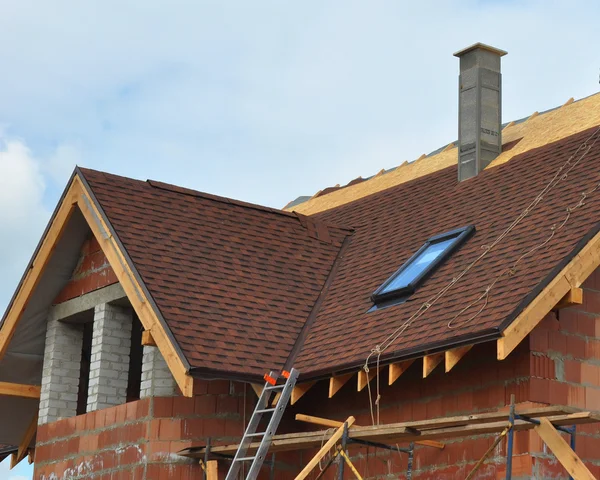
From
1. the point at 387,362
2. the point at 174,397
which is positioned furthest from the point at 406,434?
the point at 174,397

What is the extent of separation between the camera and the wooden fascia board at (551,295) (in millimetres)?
11789

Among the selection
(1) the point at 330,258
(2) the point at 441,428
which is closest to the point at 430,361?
(2) the point at 441,428

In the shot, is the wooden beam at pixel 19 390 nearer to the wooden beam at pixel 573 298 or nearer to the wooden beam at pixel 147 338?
the wooden beam at pixel 147 338

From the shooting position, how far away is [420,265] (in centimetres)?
1525

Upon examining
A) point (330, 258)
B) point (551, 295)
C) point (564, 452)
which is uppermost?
point (330, 258)

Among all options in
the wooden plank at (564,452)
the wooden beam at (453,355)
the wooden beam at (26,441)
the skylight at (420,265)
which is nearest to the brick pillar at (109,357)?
the wooden beam at (26,441)

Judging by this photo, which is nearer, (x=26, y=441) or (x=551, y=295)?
(x=551, y=295)

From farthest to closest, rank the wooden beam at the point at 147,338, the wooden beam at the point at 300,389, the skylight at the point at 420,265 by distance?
the skylight at the point at 420,265, the wooden beam at the point at 147,338, the wooden beam at the point at 300,389

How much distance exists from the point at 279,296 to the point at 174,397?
219cm

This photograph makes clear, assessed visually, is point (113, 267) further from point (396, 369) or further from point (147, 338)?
point (396, 369)

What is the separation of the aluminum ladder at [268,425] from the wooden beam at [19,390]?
491cm

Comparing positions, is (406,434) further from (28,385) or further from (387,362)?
(28,385)

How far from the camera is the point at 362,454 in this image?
1409 centimetres

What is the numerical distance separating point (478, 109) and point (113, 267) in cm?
625
